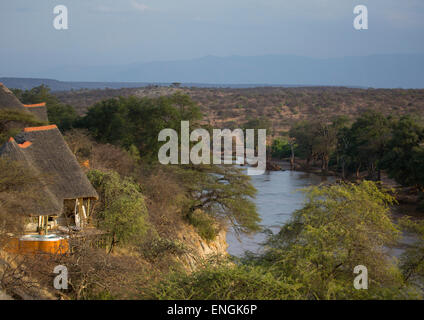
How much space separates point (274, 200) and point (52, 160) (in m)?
19.8

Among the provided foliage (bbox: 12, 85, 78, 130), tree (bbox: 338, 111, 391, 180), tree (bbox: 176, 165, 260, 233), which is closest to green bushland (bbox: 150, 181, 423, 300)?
tree (bbox: 176, 165, 260, 233)

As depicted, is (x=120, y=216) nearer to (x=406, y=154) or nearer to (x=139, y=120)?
(x=139, y=120)

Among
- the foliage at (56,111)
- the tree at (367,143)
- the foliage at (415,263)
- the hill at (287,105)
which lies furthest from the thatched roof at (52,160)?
the hill at (287,105)

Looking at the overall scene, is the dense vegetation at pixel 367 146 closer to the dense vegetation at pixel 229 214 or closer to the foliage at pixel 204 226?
the dense vegetation at pixel 229 214

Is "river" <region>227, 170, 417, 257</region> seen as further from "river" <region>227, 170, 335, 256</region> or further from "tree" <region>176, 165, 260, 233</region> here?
"tree" <region>176, 165, 260, 233</region>

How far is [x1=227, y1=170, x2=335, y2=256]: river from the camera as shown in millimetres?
25578

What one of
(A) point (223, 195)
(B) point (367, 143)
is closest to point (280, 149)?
(B) point (367, 143)

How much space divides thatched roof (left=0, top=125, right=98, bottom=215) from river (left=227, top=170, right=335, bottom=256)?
255 inches

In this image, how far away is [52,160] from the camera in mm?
14562

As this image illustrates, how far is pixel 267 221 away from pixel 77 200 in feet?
46.2

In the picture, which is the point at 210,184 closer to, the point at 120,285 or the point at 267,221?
the point at 267,221

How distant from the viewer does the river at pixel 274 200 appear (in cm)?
2558

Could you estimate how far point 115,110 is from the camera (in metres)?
32.5
